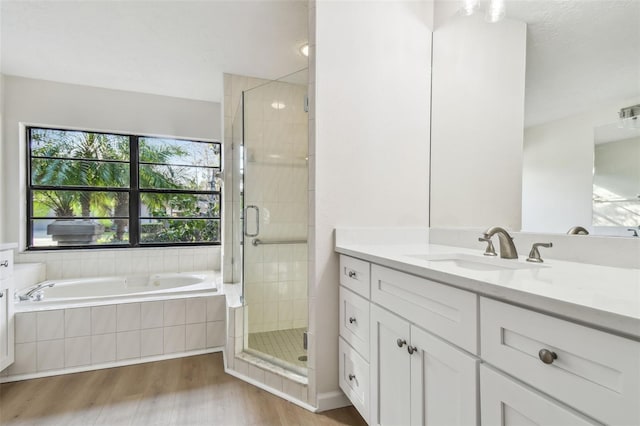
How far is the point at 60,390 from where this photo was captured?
186 cm

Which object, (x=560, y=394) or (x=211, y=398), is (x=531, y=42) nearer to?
(x=560, y=394)

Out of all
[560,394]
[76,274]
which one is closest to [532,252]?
[560,394]

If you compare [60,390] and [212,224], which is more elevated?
[212,224]

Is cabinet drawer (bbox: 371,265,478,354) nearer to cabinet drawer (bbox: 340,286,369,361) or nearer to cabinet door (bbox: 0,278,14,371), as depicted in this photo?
cabinet drawer (bbox: 340,286,369,361)

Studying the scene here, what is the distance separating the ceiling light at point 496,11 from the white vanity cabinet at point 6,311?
10.1 ft

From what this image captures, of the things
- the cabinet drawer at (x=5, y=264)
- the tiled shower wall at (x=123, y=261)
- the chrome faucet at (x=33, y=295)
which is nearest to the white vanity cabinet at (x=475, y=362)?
the cabinet drawer at (x=5, y=264)

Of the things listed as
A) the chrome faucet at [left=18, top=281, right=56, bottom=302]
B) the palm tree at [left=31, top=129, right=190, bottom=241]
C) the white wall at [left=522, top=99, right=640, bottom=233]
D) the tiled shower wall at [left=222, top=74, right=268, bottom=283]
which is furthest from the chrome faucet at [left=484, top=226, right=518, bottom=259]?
the palm tree at [left=31, top=129, right=190, bottom=241]

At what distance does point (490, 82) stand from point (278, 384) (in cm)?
202

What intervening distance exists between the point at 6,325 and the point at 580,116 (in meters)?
3.23

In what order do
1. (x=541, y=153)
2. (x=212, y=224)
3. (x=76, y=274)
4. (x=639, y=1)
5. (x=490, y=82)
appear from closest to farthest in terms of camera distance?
(x=639, y=1) → (x=541, y=153) → (x=490, y=82) → (x=76, y=274) → (x=212, y=224)

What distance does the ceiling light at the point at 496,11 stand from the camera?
4.93 ft

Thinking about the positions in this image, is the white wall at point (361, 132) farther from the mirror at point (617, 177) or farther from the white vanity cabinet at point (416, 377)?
the mirror at point (617, 177)

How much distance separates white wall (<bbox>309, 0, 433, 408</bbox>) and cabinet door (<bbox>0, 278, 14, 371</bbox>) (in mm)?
1922

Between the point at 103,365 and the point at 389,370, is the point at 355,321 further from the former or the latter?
the point at 103,365
